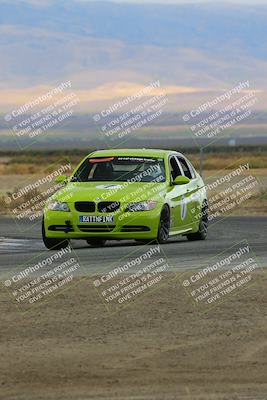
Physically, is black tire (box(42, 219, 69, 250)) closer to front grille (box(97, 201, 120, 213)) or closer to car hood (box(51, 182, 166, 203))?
car hood (box(51, 182, 166, 203))

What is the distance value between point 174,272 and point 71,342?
5.36 meters

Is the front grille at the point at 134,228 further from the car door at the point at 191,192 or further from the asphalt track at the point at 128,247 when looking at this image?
the car door at the point at 191,192

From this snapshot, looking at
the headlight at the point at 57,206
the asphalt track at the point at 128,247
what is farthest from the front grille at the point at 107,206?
the asphalt track at the point at 128,247

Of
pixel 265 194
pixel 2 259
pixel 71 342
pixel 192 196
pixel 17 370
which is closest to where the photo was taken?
pixel 17 370

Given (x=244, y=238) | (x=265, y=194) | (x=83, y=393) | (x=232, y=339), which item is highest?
(x=83, y=393)

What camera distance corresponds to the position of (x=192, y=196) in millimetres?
23578

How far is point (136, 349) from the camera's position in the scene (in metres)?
11.7

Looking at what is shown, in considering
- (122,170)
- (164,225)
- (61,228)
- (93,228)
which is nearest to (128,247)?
(164,225)

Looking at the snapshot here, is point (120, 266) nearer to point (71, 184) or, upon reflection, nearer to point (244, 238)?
point (71, 184)

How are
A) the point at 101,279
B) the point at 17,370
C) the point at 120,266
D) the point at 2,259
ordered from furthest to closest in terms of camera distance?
the point at 2,259
the point at 120,266
the point at 101,279
the point at 17,370

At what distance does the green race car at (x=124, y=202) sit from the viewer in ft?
70.0

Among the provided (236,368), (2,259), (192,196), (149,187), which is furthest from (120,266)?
(236,368)
